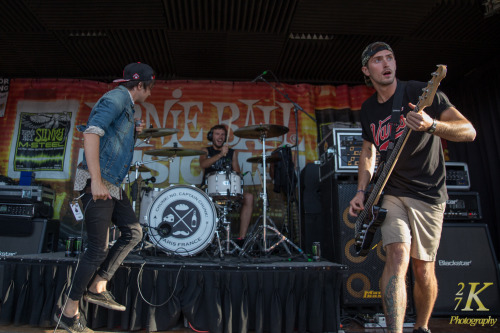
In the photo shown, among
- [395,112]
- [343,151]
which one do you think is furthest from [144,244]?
[395,112]

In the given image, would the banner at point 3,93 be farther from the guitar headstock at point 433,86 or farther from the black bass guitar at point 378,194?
the guitar headstock at point 433,86

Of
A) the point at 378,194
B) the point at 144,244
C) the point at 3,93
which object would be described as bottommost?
the point at 144,244

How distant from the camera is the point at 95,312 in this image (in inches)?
122

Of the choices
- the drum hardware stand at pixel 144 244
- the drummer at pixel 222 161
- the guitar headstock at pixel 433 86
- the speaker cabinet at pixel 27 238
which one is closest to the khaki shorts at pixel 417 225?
the guitar headstock at pixel 433 86

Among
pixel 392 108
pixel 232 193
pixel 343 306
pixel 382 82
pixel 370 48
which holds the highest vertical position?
pixel 370 48

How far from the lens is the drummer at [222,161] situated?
5180 millimetres

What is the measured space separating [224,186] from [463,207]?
9.27 ft

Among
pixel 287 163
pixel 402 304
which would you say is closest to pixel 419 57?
pixel 287 163

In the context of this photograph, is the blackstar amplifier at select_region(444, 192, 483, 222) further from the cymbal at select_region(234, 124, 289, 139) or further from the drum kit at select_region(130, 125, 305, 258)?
the cymbal at select_region(234, 124, 289, 139)

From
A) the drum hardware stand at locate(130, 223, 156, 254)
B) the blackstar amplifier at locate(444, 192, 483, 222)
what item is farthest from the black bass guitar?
the drum hardware stand at locate(130, 223, 156, 254)

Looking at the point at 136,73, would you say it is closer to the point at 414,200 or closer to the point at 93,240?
the point at 93,240

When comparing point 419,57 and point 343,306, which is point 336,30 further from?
point 343,306

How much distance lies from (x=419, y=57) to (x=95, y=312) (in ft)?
18.1

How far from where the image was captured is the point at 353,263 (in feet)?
11.6
